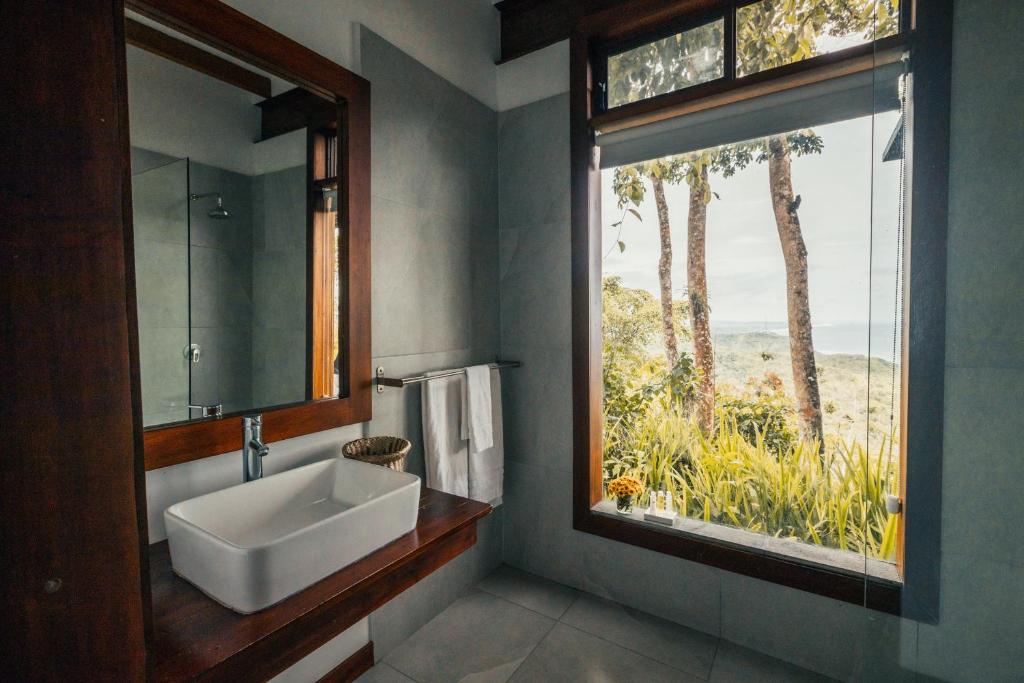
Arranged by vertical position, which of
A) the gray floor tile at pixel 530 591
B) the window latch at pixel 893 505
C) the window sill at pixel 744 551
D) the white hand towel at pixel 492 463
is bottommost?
the gray floor tile at pixel 530 591

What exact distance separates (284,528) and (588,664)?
1.20m

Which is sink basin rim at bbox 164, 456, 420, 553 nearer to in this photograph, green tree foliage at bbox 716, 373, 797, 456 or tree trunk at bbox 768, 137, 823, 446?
green tree foliage at bbox 716, 373, 797, 456

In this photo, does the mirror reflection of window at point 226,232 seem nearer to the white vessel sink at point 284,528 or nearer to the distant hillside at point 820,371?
the white vessel sink at point 284,528

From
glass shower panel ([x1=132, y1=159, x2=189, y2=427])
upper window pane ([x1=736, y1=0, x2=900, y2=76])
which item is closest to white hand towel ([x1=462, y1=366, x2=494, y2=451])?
glass shower panel ([x1=132, y1=159, x2=189, y2=427])

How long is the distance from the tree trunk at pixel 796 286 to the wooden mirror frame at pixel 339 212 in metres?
1.79

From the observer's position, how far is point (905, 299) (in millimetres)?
955

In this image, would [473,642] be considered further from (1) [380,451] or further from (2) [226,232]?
(2) [226,232]

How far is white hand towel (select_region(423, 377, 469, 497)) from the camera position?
1883mm

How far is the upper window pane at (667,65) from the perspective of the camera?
1858 millimetres

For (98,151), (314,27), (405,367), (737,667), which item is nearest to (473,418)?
(405,367)

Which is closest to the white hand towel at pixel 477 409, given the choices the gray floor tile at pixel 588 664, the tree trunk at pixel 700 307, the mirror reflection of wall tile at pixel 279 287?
the mirror reflection of wall tile at pixel 279 287

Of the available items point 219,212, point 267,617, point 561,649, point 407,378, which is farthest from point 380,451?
point 561,649

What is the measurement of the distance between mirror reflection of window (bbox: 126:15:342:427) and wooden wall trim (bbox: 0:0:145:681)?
3.13 feet

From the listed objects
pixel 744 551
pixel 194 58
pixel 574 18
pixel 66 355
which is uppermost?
pixel 574 18
